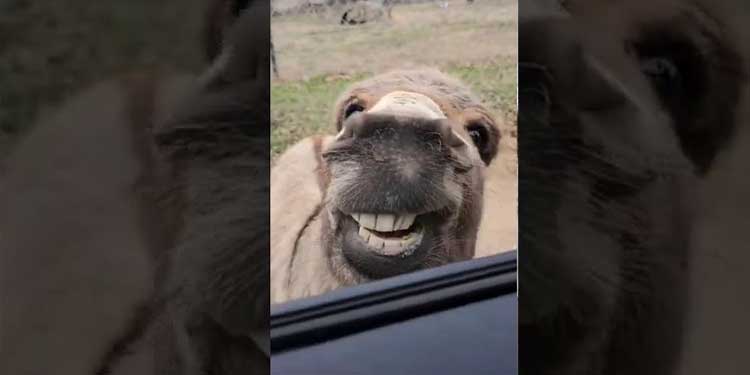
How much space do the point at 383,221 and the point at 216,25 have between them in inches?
51.2

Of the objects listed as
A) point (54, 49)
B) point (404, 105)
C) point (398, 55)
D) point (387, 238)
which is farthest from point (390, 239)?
point (54, 49)

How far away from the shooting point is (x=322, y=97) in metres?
1.94

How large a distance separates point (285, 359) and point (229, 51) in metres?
0.61

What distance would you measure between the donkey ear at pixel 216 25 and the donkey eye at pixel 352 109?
3.85 ft

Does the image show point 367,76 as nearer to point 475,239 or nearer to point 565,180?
point 475,239

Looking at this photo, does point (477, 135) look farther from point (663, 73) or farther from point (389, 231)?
point (663, 73)

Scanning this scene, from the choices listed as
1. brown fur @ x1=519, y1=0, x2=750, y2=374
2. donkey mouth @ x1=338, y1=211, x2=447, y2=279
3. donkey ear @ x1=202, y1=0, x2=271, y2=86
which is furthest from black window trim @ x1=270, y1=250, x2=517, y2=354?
donkey ear @ x1=202, y1=0, x2=271, y2=86

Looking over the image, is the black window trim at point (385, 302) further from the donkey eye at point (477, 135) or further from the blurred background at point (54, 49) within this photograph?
the blurred background at point (54, 49)

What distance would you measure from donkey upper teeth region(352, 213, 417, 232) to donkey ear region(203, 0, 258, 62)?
49.9 inches

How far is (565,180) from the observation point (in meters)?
0.85

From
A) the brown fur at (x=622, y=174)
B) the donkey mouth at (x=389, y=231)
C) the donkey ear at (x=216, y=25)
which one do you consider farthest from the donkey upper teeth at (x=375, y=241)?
the donkey ear at (x=216, y=25)

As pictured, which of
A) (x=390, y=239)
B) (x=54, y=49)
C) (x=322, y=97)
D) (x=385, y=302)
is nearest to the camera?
(x=54, y=49)

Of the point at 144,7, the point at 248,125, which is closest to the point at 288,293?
the point at 248,125

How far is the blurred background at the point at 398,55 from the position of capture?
190cm
